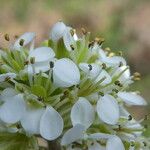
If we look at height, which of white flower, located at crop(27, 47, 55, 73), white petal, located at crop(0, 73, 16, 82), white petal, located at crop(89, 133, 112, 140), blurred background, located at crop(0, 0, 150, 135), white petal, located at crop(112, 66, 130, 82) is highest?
blurred background, located at crop(0, 0, 150, 135)

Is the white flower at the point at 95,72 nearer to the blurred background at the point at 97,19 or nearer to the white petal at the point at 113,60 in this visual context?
the white petal at the point at 113,60

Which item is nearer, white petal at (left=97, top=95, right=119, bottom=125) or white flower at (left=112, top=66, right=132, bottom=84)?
white petal at (left=97, top=95, right=119, bottom=125)

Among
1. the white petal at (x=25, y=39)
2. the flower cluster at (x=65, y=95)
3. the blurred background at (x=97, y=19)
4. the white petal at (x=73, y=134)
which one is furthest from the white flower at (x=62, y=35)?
the blurred background at (x=97, y=19)

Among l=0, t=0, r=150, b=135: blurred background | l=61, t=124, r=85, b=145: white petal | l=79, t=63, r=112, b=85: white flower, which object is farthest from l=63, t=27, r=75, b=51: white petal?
l=0, t=0, r=150, b=135: blurred background

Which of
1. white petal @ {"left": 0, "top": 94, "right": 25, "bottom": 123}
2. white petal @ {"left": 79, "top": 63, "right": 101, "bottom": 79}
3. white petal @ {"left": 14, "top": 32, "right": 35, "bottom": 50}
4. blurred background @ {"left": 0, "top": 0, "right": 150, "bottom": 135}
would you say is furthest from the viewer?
blurred background @ {"left": 0, "top": 0, "right": 150, "bottom": 135}

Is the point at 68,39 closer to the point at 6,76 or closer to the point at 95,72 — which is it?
the point at 95,72

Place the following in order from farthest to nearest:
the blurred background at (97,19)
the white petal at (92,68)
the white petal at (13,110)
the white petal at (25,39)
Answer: the blurred background at (97,19), the white petal at (25,39), the white petal at (92,68), the white petal at (13,110)

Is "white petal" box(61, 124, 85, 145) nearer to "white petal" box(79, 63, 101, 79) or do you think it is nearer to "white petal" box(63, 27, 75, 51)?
"white petal" box(79, 63, 101, 79)

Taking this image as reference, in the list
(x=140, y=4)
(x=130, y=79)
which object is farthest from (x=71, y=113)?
(x=140, y=4)
